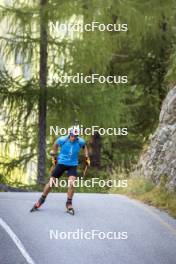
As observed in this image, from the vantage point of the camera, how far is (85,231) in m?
11.5

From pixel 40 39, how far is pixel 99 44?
1.97 meters

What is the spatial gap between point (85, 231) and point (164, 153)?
234 inches

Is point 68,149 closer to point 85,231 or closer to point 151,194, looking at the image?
point 85,231

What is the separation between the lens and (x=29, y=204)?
1420cm

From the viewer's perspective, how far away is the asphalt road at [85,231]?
995cm

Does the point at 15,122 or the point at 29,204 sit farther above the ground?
the point at 15,122

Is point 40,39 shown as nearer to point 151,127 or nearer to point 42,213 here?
point 151,127

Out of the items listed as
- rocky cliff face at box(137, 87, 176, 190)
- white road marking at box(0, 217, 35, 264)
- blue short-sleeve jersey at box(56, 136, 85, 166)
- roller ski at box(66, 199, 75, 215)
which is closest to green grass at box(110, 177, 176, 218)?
rocky cliff face at box(137, 87, 176, 190)

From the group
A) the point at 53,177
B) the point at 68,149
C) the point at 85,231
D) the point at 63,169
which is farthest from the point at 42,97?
the point at 85,231

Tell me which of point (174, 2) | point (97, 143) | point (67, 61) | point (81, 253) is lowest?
point (81, 253)

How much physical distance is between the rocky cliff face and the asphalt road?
4.90ft

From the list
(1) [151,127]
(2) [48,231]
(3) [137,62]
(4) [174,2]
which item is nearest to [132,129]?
(1) [151,127]

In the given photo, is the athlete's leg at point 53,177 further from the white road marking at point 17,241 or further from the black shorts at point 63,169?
the white road marking at point 17,241

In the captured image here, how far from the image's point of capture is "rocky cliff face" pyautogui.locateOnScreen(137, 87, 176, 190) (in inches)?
626
